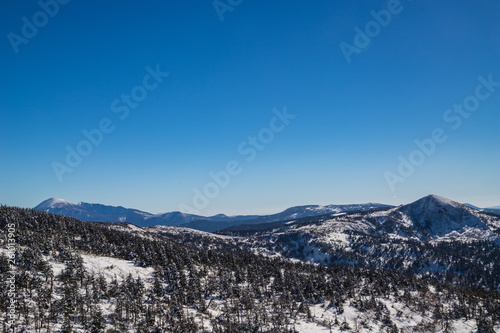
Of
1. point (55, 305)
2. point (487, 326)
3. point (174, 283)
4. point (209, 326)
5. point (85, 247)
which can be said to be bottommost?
point (487, 326)

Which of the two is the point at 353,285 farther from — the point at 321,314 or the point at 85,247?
the point at 85,247

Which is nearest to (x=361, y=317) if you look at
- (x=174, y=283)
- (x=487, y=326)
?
→ (x=487, y=326)

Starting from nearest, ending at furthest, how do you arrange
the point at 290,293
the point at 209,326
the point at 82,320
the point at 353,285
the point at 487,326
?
the point at 82,320 < the point at 209,326 < the point at 487,326 < the point at 290,293 < the point at 353,285

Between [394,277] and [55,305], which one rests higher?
[55,305]

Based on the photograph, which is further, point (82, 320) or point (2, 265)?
point (2, 265)

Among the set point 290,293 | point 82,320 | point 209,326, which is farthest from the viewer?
point 290,293

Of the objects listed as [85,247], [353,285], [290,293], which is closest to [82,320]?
[85,247]

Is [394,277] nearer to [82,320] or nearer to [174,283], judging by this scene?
[174,283]
